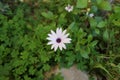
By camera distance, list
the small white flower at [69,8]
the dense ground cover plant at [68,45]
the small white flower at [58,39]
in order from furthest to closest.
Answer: the small white flower at [69,8] < the dense ground cover plant at [68,45] < the small white flower at [58,39]

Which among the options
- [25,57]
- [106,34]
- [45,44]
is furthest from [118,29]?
[25,57]

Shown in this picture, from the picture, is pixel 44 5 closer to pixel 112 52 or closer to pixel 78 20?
pixel 78 20

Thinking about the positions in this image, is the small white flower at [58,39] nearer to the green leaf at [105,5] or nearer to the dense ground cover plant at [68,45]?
the dense ground cover plant at [68,45]

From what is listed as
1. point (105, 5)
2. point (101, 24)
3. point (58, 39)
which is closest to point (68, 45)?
point (58, 39)

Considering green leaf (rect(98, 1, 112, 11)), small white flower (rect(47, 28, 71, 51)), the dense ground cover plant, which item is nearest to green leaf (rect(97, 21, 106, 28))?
the dense ground cover plant

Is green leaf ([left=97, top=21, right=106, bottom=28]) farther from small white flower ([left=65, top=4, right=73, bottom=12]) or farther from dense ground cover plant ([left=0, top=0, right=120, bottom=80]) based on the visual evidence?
small white flower ([left=65, top=4, right=73, bottom=12])

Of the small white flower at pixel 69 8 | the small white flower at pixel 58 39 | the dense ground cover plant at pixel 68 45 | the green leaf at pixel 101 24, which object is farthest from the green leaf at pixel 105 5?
the small white flower at pixel 58 39

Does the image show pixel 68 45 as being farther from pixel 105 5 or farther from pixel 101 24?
pixel 105 5
